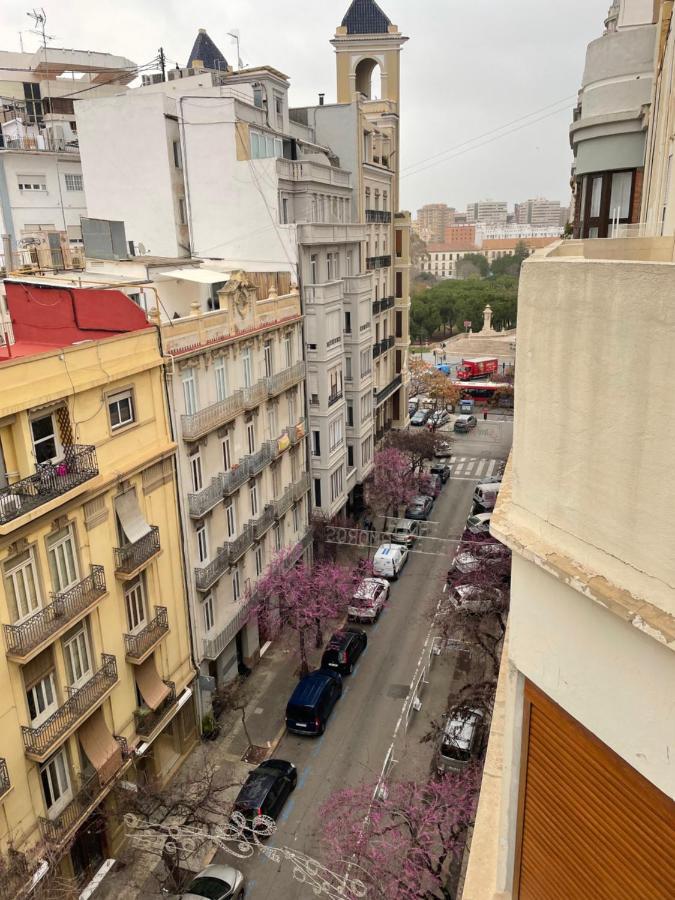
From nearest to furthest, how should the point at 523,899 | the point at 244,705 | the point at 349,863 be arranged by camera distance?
the point at 523,899
the point at 349,863
the point at 244,705

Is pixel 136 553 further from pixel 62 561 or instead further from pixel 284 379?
pixel 284 379

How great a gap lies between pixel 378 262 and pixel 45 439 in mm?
33614

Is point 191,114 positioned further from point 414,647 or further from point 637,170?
point 414,647

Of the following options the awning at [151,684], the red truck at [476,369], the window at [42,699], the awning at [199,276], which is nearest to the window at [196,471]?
the awning at [151,684]

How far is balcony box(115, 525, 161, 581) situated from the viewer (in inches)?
735

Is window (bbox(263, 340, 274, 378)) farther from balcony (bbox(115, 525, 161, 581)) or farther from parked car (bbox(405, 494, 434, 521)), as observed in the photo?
parked car (bbox(405, 494, 434, 521))

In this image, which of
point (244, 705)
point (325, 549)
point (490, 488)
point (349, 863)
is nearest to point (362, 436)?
point (325, 549)

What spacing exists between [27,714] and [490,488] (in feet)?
110

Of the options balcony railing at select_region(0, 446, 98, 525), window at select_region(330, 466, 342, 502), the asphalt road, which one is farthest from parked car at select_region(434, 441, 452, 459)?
balcony railing at select_region(0, 446, 98, 525)

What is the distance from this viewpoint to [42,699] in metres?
16.2

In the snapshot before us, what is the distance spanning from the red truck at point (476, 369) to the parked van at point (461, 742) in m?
59.8

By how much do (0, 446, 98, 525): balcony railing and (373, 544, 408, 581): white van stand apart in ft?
66.1

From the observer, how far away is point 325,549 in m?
34.7

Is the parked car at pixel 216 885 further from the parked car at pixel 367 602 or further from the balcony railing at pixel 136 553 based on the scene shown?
the parked car at pixel 367 602
